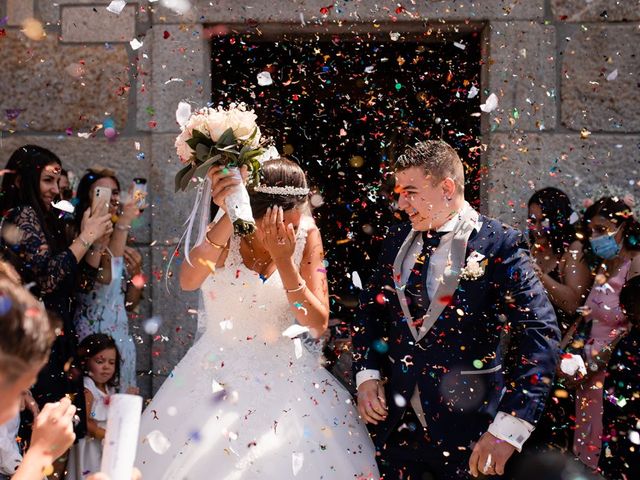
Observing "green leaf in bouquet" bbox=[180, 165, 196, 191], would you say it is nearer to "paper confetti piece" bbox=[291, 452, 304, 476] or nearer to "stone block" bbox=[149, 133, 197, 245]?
"paper confetti piece" bbox=[291, 452, 304, 476]

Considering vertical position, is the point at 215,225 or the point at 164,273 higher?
the point at 215,225

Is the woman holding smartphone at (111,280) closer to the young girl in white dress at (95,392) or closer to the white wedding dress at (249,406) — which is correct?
the young girl in white dress at (95,392)

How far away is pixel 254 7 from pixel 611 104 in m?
2.15

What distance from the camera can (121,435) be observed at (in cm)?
212

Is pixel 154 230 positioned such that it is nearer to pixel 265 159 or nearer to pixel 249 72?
pixel 249 72

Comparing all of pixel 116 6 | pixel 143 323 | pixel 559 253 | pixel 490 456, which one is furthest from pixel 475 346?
pixel 116 6

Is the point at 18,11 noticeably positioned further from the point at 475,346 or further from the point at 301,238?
the point at 475,346

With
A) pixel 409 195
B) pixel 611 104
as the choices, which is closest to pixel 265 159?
pixel 409 195

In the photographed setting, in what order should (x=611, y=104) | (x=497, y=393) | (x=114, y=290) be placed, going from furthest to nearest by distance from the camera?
(x=611, y=104), (x=114, y=290), (x=497, y=393)

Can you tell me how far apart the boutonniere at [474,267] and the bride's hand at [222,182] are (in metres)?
0.96

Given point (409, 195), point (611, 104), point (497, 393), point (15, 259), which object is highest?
point (611, 104)

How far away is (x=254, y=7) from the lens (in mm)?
5418

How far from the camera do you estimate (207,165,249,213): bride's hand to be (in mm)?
3691

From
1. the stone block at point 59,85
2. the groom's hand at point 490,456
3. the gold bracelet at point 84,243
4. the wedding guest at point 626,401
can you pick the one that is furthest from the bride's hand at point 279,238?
the stone block at point 59,85
